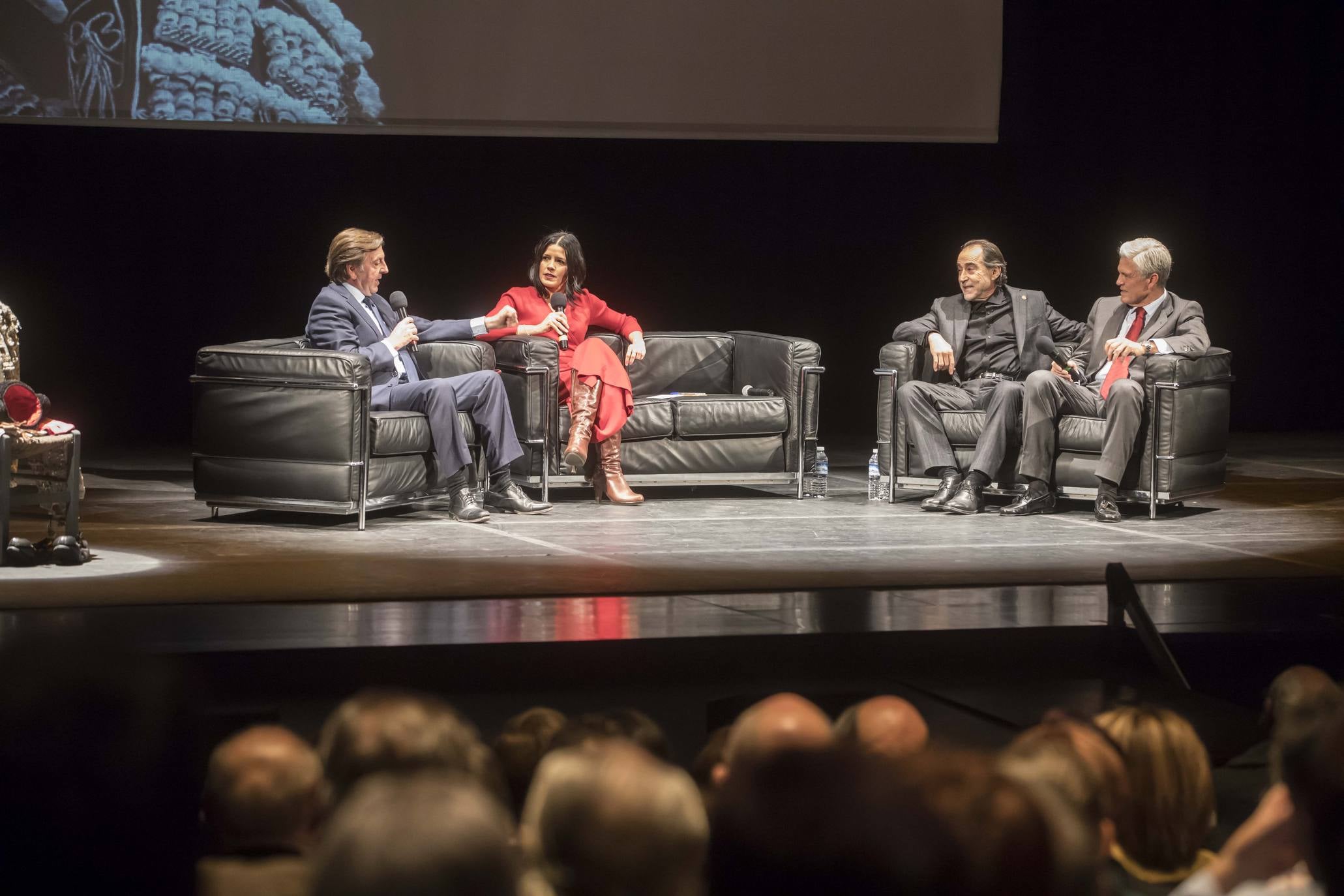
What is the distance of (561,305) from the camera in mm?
6223

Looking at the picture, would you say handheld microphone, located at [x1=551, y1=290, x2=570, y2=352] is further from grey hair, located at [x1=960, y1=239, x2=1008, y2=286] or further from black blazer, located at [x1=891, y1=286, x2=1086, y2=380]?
grey hair, located at [x1=960, y1=239, x2=1008, y2=286]

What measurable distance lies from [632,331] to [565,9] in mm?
1872

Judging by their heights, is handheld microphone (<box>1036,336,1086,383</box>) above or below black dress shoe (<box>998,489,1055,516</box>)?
above

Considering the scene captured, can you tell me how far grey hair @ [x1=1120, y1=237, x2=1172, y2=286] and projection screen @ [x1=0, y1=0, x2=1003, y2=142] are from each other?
1.98 m

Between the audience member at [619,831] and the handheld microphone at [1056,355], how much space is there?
5.19 metres

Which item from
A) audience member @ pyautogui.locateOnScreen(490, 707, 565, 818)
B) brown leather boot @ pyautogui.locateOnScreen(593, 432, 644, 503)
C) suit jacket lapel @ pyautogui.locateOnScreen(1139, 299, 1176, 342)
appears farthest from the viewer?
brown leather boot @ pyautogui.locateOnScreen(593, 432, 644, 503)

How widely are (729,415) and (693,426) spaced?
154mm

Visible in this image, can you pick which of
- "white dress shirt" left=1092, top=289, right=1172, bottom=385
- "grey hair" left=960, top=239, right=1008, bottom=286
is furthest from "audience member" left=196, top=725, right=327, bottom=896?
"grey hair" left=960, top=239, right=1008, bottom=286

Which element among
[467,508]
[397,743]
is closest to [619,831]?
[397,743]

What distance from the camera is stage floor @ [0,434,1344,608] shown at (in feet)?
13.4

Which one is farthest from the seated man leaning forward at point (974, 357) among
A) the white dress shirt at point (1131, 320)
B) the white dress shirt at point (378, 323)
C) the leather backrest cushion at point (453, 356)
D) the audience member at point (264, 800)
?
the audience member at point (264, 800)

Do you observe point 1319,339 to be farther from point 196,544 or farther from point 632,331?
point 196,544

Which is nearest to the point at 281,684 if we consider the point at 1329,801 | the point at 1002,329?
the point at 1329,801

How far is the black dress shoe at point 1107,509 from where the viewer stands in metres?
5.61
